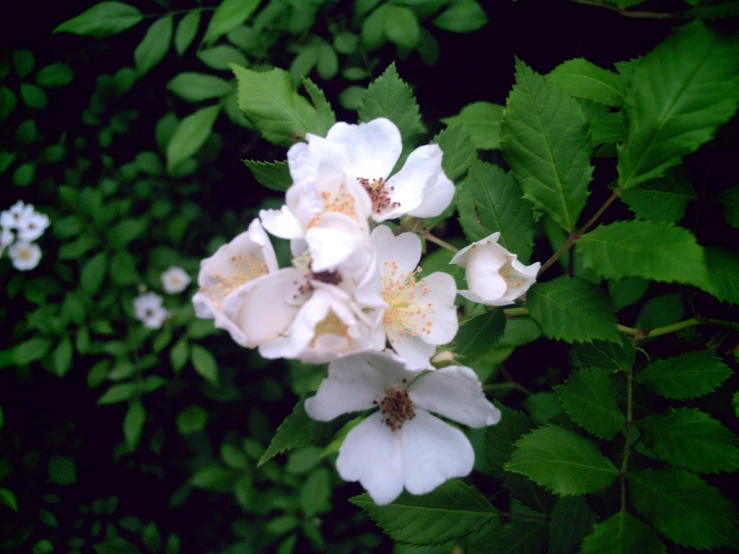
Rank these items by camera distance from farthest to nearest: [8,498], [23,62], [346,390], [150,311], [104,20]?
[150,311] → [23,62] → [8,498] → [104,20] → [346,390]

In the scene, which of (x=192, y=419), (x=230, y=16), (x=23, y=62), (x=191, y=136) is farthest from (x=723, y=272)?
(x=23, y=62)

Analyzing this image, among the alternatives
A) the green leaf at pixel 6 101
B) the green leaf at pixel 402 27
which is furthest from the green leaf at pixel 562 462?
the green leaf at pixel 6 101

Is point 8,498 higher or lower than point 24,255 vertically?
lower

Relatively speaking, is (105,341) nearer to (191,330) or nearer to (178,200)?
(191,330)

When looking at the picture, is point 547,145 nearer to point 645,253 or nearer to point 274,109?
point 645,253

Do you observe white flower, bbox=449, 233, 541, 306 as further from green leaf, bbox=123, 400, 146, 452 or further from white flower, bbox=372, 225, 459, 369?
green leaf, bbox=123, 400, 146, 452

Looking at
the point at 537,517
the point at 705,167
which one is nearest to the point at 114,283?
the point at 537,517
